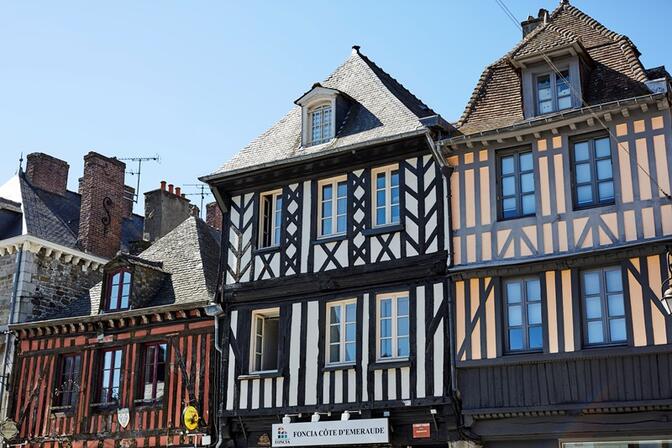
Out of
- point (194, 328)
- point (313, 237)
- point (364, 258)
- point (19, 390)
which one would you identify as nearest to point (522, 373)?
point (364, 258)

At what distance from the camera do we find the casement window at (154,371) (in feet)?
51.8

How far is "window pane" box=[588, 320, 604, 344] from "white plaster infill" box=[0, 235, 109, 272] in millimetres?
11798

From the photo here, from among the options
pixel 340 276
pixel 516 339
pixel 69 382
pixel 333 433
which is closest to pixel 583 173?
pixel 516 339

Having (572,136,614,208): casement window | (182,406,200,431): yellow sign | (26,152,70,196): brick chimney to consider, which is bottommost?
(182,406,200,431): yellow sign

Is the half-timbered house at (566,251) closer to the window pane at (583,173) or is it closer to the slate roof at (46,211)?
the window pane at (583,173)

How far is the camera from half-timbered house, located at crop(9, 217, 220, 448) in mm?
15391

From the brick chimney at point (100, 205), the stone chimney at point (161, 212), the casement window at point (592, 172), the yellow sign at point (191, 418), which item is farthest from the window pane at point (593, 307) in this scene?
the stone chimney at point (161, 212)

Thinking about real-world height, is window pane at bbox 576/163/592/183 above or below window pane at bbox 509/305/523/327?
above

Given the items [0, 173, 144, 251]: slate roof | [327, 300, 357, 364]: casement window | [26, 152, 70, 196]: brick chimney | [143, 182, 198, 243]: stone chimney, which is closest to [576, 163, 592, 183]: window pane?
[327, 300, 357, 364]: casement window

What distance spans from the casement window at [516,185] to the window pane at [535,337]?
5.31ft

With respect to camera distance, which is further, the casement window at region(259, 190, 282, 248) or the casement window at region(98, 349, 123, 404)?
the casement window at region(98, 349, 123, 404)

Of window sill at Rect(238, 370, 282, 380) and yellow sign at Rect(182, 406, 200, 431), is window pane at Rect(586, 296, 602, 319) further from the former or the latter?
yellow sign at Rect(182, 406, 200, 431)

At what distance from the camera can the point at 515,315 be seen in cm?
1220

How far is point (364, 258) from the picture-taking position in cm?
1370
